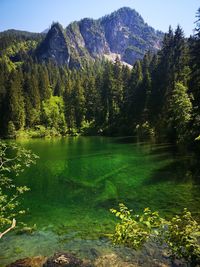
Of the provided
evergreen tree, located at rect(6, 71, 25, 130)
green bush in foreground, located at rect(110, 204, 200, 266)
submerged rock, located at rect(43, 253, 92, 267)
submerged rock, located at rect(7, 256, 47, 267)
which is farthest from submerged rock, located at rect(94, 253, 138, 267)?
evergreen tree, located at rect(6, 71, 25, 130)

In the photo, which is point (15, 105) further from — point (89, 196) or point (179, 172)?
point (89, 196)

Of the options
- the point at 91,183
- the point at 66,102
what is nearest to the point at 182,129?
the point at 91,183

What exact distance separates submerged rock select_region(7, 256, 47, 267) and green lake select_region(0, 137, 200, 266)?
0.62 metres

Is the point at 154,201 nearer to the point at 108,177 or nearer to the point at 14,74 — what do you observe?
the point at 108,177

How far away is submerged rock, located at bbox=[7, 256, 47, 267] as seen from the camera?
13.6 metres

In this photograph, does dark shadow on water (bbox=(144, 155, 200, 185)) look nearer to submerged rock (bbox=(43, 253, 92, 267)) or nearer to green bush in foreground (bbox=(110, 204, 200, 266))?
submerged rock (bbox=(43, 253, 92, 267))

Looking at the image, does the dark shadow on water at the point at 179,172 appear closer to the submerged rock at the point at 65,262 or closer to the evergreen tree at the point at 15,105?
the submerged rock at the point at 65,262

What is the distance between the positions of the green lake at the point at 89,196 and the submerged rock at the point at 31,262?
2.05ft

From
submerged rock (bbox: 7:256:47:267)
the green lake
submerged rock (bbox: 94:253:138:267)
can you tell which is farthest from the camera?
the green lake

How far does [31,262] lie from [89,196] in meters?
12.3

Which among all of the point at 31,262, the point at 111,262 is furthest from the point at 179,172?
the point at 31,262

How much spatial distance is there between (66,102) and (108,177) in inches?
3870

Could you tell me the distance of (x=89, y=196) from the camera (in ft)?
85.3

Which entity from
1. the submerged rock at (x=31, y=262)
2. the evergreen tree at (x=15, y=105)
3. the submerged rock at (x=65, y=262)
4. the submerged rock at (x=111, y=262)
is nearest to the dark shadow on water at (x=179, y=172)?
the submerged rock at (x=111, y=262)
